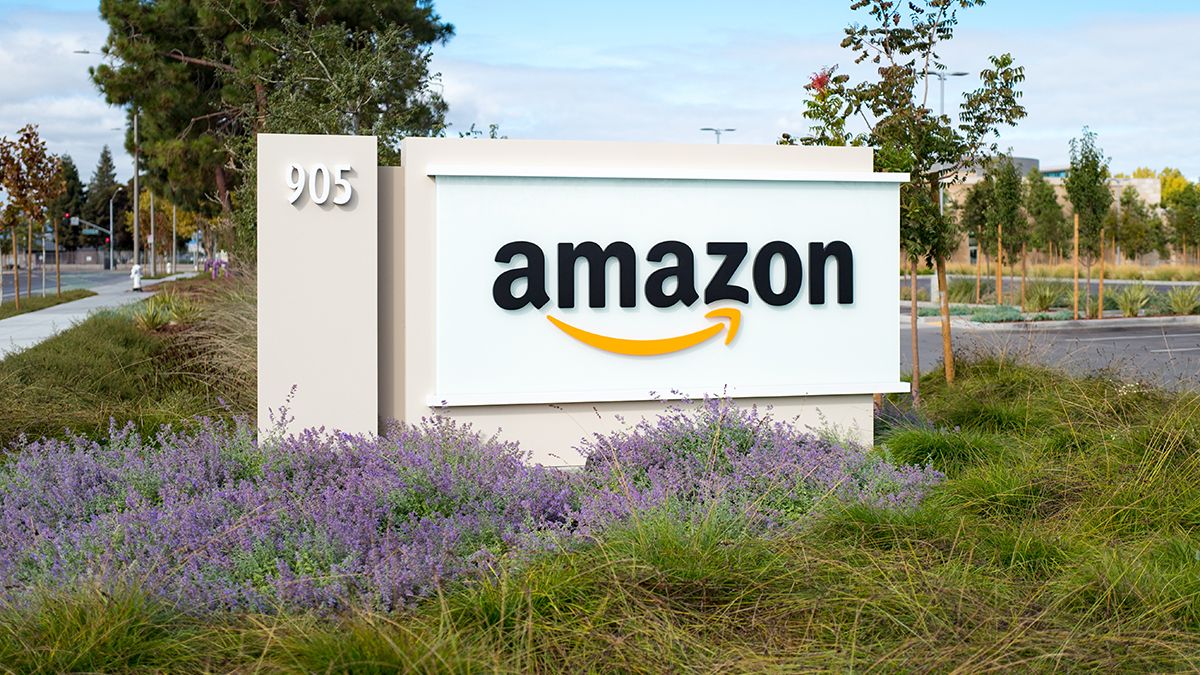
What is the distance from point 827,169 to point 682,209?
3.69ft

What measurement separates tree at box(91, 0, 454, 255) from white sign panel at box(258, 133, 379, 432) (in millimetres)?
20843

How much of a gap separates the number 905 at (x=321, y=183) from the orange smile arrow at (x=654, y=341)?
4.95 ft

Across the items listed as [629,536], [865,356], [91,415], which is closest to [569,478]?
[629,536]

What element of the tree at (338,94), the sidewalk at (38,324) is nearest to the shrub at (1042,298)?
the tree at (338,94)

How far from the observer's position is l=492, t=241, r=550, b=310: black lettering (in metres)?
7.99

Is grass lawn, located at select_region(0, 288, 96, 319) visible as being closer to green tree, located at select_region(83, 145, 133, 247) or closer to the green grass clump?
the green grass clump

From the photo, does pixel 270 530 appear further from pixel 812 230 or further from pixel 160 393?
pixel 160 393

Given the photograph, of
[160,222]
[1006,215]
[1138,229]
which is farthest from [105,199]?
[1006,215]

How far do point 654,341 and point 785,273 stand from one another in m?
1.03

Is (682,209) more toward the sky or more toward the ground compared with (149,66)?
more toward the ground

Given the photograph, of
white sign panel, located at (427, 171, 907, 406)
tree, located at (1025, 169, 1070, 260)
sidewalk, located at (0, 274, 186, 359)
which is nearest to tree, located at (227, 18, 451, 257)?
sidewalk, located at (0, 274, 186, 359)

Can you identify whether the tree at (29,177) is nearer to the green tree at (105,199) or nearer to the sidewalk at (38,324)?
the sidewalk at (38,324)

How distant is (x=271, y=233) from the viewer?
25.3 feet

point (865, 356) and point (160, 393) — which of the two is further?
point (160, 393)
